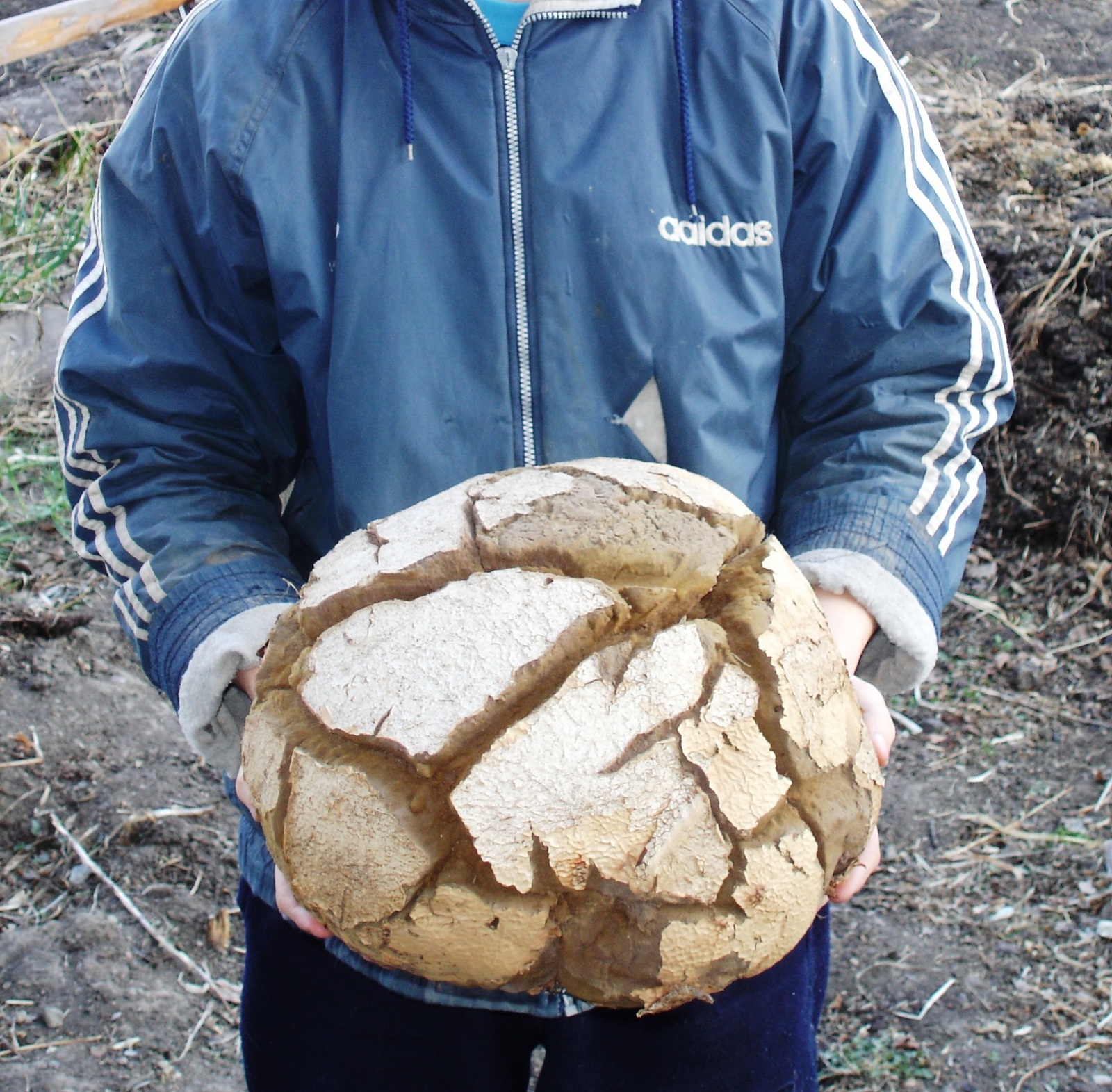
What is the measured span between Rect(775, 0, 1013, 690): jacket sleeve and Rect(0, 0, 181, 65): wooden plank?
13.8ft

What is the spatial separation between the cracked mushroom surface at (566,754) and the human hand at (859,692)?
79 mm

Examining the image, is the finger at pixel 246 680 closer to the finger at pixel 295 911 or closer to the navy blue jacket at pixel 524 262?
the navy blue jacket at pixel 524 262

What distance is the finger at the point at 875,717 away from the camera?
1.49m

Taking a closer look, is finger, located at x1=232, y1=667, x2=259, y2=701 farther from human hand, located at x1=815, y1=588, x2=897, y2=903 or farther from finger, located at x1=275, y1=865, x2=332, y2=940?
human hand, located at x1=815, y1=588, x2=897, y2=903

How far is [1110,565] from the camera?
3.59 meters

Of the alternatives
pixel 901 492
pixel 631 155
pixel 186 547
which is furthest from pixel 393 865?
pixel 631 155

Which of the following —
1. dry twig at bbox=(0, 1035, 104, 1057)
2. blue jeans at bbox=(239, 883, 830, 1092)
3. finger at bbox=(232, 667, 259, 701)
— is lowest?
dry twig at bbox=(0, 1035, 104, 1057)

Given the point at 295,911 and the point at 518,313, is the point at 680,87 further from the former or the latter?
the point at 295,911

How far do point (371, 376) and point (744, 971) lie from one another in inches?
33.5

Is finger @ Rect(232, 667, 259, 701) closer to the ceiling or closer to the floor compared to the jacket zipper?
closer to the floor

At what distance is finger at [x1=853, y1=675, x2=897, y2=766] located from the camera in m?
1.49

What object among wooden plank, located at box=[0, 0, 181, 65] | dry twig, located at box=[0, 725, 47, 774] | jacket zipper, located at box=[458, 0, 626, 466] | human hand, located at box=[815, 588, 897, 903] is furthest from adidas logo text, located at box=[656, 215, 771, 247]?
wooden plank, located at box=[0, 0, 181, 65]

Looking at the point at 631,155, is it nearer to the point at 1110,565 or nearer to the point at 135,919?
the point at 135,919

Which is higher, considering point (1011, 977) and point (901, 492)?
point (901, 492)
